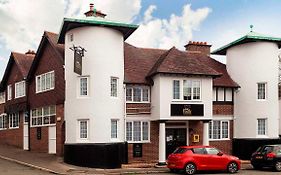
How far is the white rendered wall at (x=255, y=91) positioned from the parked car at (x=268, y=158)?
4612 mm

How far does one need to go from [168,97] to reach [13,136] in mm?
16224

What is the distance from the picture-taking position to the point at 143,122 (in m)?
26.2

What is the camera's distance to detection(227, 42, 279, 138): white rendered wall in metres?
28.2

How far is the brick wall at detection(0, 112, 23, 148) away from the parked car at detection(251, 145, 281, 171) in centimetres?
1859

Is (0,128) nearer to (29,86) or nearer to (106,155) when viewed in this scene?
(29,86)

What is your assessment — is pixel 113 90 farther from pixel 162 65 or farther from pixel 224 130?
pixel 224 130

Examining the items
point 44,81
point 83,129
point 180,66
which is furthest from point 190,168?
point 44,81

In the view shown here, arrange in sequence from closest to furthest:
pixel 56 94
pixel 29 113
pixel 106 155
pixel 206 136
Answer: pixel 106 155, pixel 206 136, pixel 56 94, pixel 29 113

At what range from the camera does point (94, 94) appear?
23953 millimetres

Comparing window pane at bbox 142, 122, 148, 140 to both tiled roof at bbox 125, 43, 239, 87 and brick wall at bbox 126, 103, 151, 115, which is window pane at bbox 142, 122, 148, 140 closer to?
brick wall at bbox 126, 103, 151, 115

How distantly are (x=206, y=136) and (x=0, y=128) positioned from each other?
20682mm

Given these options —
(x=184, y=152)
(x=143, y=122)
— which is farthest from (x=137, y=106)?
(x=184, y=152)

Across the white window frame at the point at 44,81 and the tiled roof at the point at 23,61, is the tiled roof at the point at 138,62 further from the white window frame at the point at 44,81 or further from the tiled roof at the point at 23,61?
the tiled roof at the point at 23,61

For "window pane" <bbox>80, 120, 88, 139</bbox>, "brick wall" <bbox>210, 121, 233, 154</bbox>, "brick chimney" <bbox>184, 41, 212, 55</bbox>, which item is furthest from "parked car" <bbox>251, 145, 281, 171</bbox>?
"brick chimney" <bbox>184, 41, 212, 55</bbox>
